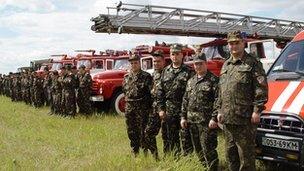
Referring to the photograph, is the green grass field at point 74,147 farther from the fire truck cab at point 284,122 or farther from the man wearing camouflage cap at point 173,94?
the fire truck cab at point 284,122

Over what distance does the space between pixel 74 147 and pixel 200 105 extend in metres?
3.98

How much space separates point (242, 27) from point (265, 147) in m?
13.3

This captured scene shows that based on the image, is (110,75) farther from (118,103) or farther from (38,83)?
(38,83)

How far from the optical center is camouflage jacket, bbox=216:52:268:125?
16.8 ft

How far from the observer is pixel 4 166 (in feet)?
24.2

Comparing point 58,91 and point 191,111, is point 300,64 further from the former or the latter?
point 58,91

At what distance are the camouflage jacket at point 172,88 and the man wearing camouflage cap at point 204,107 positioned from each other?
471 millimetres

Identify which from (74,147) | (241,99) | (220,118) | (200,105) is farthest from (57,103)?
(241,99)

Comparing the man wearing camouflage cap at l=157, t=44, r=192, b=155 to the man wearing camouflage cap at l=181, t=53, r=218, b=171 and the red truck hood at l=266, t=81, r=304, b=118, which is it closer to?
the man wearing camouflage cap at l=181, t=53, r=218, b=171

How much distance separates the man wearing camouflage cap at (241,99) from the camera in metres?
5.15

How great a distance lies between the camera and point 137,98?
725cm

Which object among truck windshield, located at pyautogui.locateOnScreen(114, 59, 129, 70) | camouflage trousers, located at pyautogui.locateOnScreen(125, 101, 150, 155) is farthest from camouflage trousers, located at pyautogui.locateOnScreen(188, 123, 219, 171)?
truck windshield, located at pyautogui.locateOnScreen(114, 59, 129, 70)

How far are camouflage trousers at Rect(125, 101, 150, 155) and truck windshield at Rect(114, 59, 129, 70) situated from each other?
7101 mm

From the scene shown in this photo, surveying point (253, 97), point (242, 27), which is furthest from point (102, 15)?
point (253, 97)
